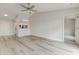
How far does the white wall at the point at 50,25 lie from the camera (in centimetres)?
600

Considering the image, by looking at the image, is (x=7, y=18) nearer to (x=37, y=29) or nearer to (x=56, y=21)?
(x=37, y=29)

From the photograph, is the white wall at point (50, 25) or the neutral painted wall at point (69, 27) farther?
the neutral painted wall at point (69, 27)

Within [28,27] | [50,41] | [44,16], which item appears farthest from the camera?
[28,27]

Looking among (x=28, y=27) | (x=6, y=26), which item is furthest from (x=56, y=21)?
(x=6, y=26)

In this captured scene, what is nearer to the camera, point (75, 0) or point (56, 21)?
point (75, 0)

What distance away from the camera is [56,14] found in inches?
236

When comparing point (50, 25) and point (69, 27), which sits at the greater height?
point (50, 25)

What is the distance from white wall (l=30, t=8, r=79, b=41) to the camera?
6.00 metres

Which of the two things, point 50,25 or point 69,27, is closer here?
point 50,25

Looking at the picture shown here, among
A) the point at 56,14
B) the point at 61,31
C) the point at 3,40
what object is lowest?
the point at 3,40

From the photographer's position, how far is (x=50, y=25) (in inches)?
242

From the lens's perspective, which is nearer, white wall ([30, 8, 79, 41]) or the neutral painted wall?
white wall ([30, 8, 79, 41])

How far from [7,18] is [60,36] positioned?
3.29 m

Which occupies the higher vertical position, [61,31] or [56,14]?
[56,14]
